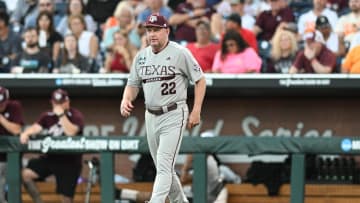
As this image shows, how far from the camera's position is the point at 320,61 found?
10.7 m

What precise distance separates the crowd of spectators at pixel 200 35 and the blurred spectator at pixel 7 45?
0.01 metres

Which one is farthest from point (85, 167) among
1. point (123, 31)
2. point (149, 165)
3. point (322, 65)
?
point (322, 65)

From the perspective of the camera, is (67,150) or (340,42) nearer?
(67,150)

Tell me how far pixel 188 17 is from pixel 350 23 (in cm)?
197

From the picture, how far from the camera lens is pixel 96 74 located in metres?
11.1

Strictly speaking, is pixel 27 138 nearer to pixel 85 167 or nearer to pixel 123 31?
pixel 85 167

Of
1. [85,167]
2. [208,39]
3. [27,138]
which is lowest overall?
[85,167]

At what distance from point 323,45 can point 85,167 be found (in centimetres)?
302

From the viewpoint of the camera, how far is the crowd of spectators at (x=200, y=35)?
429 inches

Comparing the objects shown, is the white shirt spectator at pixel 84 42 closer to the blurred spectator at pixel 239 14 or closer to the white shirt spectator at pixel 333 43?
the blurred spectator at pixel 239 14

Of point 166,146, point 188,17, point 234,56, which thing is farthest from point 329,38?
point 166,146

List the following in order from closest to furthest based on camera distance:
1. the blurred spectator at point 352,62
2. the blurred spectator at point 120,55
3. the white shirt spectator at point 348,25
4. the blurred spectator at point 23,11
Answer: the blurred spectator at point 352,62
the white shirt spectator at point 348,25
the blurred spectator at point 120,55
the blurred spectator at point 23,11

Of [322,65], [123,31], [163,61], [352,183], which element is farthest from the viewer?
[123,31]

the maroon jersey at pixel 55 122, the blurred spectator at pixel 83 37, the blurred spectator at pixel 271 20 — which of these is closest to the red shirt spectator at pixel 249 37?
the blurred spectator at pixel 271 20
